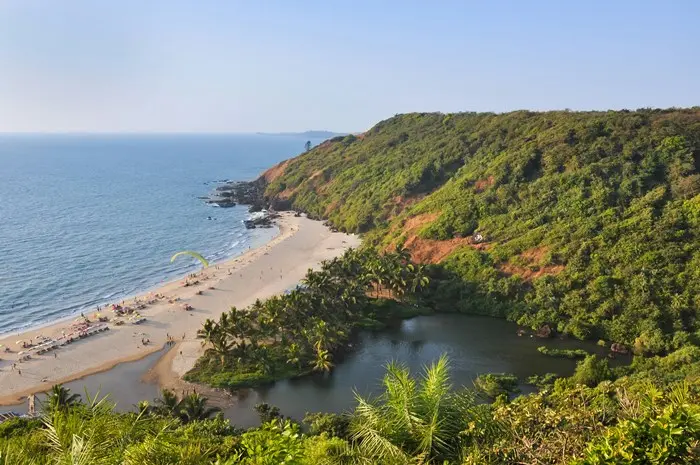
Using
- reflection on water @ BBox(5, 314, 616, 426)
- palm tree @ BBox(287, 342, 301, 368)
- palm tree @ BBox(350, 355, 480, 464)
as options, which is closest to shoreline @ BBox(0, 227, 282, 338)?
reflection on water @ BBox(5, 314, 616, 426)

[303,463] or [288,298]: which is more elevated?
[303,463]

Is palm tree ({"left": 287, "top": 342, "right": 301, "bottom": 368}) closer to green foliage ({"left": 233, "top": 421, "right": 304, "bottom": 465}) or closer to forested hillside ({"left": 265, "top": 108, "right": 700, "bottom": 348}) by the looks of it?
forested hillside ({"left": 265, "top": 108, "right": 700, "bottom": 348})

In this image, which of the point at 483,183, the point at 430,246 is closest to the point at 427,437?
the point at 430,246

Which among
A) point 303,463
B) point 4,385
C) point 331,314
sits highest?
point 303,463

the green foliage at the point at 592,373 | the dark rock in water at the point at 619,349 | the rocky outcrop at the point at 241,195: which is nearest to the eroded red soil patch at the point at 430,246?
the dark rock in water at the point at 619,349

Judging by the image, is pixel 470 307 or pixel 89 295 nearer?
pixel 470 307

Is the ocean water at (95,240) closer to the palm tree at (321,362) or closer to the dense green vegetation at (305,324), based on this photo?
the dense green vegetation at (305,324)

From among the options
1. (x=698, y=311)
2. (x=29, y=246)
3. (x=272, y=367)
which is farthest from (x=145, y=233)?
(x=698, y=311)

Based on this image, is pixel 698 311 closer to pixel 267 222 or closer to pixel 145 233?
pixel 267 222

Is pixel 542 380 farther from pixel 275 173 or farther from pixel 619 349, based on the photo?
pixel 275 173

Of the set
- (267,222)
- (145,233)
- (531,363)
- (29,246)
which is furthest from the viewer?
(267,222)
